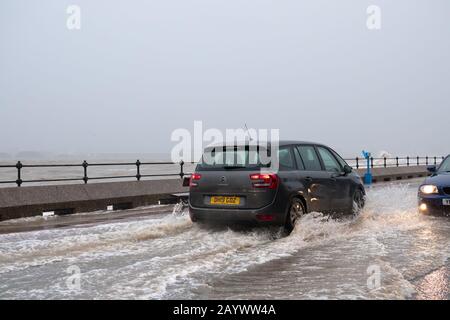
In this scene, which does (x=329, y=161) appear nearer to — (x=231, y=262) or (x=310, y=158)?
(x=310, y=158)

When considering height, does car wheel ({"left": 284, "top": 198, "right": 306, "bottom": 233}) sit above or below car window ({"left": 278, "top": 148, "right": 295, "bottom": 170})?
below

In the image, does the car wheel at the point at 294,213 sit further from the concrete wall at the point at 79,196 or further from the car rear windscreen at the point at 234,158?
the concrete wall at the point at 79,196

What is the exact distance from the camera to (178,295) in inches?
188

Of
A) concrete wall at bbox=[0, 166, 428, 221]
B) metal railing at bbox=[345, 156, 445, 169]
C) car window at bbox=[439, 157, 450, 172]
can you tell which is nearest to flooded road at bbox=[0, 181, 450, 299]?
car window at bbox=[439, 157, 450, 172]

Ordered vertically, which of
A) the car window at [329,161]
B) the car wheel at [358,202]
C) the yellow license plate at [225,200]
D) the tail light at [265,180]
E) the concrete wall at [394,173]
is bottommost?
the concrete wall at [394,173]

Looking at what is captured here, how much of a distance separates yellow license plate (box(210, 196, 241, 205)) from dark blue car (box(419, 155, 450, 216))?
447 centimetres

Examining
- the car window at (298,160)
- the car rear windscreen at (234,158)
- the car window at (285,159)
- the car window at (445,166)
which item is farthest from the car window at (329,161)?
the car window at (445,166)

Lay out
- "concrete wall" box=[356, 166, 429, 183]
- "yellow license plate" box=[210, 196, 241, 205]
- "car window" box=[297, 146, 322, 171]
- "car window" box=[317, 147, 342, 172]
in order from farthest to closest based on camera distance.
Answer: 1. "concrete wall" box=[356, 166, 429, 183]
2. "car window" box=[317, 147, 342, 172]
3. "car window" box=[297, 146, 322, 171]
4. "yellow license plate" box=[210, 196, 241, 205]

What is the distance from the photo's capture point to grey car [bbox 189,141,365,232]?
7.83 m

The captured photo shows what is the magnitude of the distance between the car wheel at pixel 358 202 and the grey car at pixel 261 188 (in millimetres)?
775

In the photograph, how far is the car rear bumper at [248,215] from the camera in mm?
7793

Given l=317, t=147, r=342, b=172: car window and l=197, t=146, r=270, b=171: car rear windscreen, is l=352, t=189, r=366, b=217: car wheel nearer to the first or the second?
l=317, t=147, r=342, b=172: car window
